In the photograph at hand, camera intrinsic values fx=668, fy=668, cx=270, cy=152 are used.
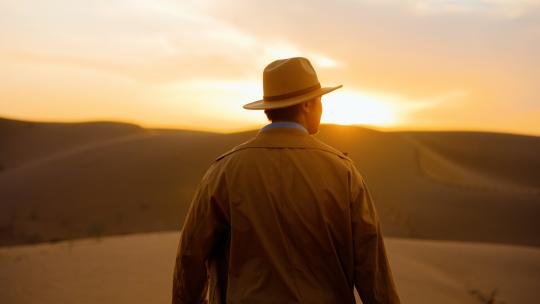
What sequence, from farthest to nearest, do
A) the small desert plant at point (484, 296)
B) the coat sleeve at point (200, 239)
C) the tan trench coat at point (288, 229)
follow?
1. the small desert plant at point (484, 296)
2. the coat sleeve at point (200, 239)
3. the tan trench coat at point (288, 229)

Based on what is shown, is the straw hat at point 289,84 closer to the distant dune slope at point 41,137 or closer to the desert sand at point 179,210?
the desert sand at point 179,210

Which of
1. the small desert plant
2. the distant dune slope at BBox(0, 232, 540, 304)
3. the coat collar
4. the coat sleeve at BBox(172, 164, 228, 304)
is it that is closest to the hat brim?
the coat collar

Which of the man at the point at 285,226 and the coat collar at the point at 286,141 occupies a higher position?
the coat collar at the point at 286,141

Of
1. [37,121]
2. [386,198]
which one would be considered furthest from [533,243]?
[37,121]

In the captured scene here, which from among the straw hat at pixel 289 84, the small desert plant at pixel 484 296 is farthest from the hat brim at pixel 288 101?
the small desert plant at pixel 484 296

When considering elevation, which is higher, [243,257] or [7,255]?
[243,257]

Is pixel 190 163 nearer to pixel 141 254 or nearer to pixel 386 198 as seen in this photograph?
pixel 386 198

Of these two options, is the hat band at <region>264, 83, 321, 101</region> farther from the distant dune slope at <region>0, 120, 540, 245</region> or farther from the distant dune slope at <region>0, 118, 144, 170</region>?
the distant dune slope at <region>0, 118, 144, 170</region>

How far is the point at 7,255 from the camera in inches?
397

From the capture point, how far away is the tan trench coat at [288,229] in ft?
9.27

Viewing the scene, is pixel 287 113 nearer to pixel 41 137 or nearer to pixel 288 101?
pixel 288 101

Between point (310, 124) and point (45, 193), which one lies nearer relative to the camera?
point (310, 124)

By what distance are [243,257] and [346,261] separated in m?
0.45

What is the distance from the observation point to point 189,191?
1179 inches
